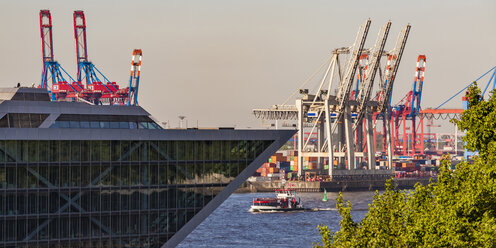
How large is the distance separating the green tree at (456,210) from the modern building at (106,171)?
1595 cm

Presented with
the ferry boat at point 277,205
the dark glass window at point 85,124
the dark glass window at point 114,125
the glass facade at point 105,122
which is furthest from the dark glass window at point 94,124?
the ferry boat at point 277,205

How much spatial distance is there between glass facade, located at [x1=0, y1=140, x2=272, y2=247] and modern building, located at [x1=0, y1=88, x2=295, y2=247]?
0.20ft

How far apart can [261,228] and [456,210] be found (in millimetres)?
99605

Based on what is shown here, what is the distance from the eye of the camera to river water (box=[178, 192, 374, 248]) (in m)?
124

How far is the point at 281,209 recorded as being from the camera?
177 meters

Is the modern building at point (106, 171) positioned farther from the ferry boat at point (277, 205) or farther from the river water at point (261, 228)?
the ferry boat at point (277, 205)

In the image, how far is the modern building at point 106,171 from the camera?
199 ft

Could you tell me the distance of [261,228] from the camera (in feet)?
468

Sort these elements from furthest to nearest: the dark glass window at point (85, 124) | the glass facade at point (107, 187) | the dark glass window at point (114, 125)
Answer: the dark glass window at point (114, 125), the dark glass window at point (85, 124), the glass facade at point (107, 187)

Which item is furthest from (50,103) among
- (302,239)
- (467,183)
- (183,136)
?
(302,239)

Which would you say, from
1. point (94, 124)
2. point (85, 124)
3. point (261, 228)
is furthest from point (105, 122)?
point (261, 228)

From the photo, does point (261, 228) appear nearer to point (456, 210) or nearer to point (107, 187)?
point (107, 187)

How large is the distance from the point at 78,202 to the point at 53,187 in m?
1.82

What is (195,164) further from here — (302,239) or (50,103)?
(302,239)
